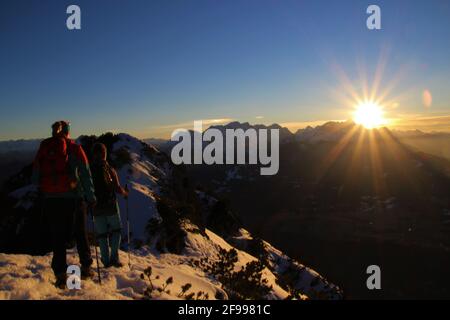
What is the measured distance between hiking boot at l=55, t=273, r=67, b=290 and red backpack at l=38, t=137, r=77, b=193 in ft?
6.51

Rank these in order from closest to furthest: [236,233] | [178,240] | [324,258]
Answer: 1. [178,240]
2. [236,233]
3. [324,258]

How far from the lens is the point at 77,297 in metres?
7.41

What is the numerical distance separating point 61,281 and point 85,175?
97.2 inches

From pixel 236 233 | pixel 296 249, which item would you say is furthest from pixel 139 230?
pixel 296 249

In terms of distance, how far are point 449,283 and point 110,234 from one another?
104416 mm

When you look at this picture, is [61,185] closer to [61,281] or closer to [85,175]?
[85,175]

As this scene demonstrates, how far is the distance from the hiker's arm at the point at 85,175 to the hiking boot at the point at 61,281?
1785 millimetres

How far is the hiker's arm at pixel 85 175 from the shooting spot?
25.9 feet

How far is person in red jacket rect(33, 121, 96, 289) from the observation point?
758 centimetres

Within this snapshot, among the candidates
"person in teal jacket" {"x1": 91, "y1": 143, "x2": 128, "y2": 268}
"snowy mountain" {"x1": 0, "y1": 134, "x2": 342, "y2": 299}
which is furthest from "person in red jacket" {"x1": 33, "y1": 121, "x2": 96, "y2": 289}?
"person in teal jacket" {"x1": 91, "y1": 143, "x2": 128, "y2": 268}

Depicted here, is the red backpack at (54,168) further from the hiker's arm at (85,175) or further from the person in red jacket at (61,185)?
the hiker's arm at (85,175)

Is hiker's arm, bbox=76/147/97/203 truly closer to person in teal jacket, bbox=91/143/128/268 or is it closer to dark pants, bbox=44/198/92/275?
dark pants, bbox=44/198/92/275

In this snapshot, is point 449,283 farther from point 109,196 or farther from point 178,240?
point 109,196
